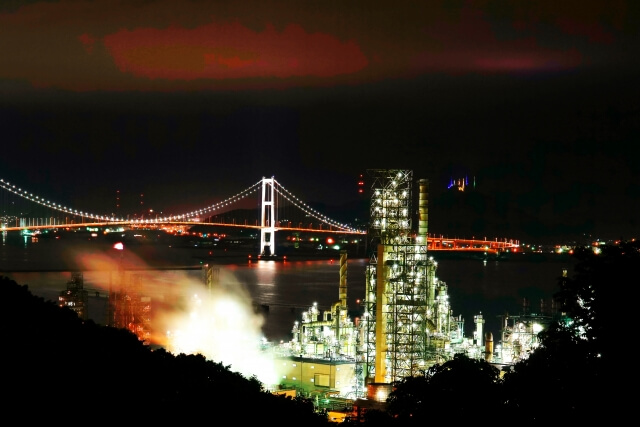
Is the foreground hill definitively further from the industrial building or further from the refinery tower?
the industrial building

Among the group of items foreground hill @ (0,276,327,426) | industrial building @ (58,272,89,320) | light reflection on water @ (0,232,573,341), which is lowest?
foreground hill @ (0,276,327,426)

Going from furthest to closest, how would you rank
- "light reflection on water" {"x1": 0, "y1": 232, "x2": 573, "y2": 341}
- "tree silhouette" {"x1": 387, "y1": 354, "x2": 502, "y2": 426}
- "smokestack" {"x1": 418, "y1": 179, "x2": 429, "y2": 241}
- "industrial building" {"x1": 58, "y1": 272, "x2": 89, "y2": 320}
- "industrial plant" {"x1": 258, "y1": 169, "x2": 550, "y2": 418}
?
1. "light reflection on water" {"x1": 0, "y1": 232, "x2": 573, "y2": 341}
2. "industrial building" {"x1": 58, "y1": 272, "x2": 89, "y2": 320}
3. "smokestack" {"x1": 418, "y1": 179, "x2": 429, "y2": 241}
4. "industrial plant" {"x1": 258, "y1": 169, "x2": 550, "y2": 418}
5. "tree silhouette" {"x1": 387, "y1": 354, "x2": 502, "y2": 426}

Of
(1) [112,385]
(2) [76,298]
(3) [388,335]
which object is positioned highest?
(2) [76,298]

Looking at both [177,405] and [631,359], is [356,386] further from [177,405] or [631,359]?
[631,359]

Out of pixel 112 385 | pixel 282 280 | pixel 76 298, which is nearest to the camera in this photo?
pixel 112 385

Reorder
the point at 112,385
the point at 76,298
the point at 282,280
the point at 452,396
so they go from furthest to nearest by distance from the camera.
A: the point at 282,280 < the point at 76,298 < the point at 112,385 < the point at 452,396

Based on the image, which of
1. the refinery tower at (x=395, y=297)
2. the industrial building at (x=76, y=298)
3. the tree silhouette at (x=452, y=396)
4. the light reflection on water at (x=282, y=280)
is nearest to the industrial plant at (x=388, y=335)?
the refinery tower at (x=395, y=297)

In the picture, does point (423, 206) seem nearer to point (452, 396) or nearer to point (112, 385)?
point (112, 385)

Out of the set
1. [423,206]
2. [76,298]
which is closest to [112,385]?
[423,206]

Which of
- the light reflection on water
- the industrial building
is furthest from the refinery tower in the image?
the industrial building
